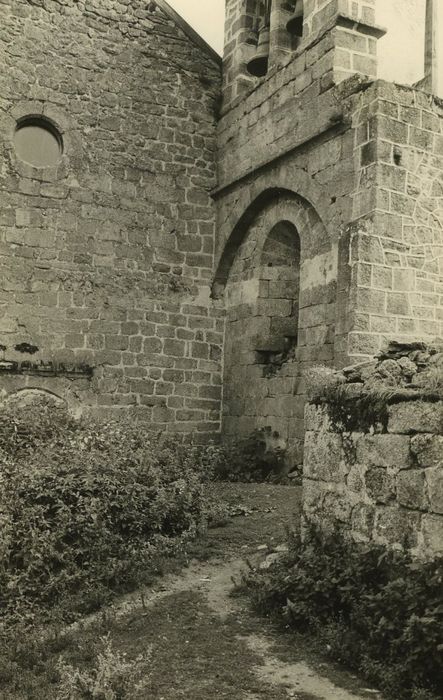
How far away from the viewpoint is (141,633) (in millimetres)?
4508

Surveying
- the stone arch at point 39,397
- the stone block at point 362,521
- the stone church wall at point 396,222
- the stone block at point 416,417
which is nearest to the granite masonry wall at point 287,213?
the stone church wall at point 396,222

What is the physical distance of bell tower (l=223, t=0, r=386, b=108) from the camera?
895cm

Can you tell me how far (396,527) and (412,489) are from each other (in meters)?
0.26

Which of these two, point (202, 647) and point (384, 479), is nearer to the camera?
point (202, 647)

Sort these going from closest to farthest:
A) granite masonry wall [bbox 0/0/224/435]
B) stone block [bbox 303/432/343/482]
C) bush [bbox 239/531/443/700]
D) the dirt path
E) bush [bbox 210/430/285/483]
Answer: bush [bbox 239/531/443/700] < the dirt path < stone block [bbox 303/432/343/482] < bush [bbox 210/430/285/483] < granite masonry wall [bbox 0/0/224/435]

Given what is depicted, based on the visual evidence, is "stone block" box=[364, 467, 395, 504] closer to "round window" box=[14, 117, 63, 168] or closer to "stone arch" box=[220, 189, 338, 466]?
"stone arch" box=[220, 189, 338, 466]

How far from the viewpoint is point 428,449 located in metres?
4.11

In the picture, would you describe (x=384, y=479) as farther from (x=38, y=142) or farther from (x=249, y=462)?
(x=38, y=142)

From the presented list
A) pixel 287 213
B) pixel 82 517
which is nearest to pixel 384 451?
pixel 82 517

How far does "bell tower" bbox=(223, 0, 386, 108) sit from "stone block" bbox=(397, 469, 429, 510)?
239 inches

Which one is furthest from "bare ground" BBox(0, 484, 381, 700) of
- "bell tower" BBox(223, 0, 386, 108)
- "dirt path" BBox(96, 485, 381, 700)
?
"bell tower" BBox(223, 0, 386, 108)

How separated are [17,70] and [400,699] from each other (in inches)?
380

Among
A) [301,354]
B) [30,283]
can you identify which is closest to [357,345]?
[301,354]

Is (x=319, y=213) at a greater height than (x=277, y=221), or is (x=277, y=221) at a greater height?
(x=277, y=221)
